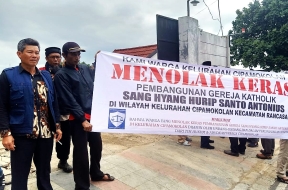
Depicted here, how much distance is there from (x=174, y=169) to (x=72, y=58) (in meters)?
2.59

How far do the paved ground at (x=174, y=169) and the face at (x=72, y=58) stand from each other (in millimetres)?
1642

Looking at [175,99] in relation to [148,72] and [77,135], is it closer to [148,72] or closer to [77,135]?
[148,72]

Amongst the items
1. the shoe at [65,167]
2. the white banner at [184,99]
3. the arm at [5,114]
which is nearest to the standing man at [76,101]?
the white banner at [184,99]

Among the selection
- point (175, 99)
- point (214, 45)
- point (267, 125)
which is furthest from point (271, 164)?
point (214, 45)

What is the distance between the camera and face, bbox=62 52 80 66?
2.79 meters

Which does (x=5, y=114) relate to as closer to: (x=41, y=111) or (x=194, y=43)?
(x=41, y=111)

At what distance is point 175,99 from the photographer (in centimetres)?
365

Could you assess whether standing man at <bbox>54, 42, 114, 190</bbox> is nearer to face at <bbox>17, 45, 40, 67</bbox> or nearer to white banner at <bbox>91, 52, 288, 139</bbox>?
white banner at <bbox>91, 52, 288, 139</bbox>

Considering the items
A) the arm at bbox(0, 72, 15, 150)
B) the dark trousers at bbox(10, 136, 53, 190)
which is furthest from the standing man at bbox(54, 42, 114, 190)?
the arm at bbox(0, 72, 15, 150)

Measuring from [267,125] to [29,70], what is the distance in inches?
148

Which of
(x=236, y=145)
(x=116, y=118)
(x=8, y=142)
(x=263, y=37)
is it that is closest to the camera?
(x=8, y=142)

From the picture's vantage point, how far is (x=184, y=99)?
12.1 ft

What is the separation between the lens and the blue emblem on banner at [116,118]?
317 cm

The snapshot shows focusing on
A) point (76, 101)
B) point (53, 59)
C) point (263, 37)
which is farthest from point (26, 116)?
point (263, 37)
